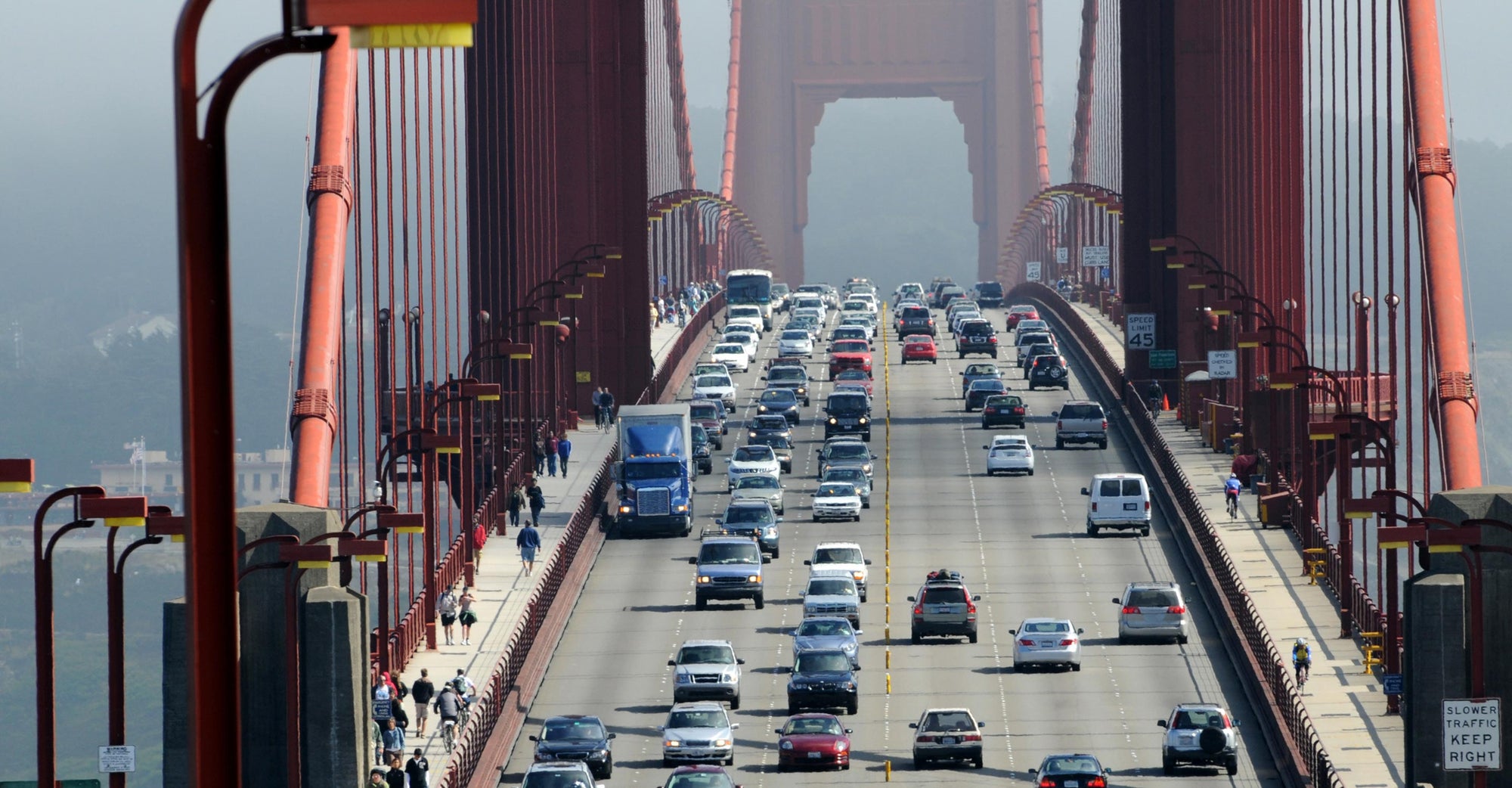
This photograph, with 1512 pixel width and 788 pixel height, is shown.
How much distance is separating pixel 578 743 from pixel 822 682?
684cm

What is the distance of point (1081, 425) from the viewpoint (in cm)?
9162

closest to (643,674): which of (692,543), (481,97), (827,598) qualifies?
(827,598)

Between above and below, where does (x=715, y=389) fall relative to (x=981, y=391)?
above

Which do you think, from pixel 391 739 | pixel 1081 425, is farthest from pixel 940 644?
pixel 1081 425

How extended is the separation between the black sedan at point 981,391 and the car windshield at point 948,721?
5863cm

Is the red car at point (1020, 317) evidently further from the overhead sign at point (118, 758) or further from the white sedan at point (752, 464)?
the overhead sign at point (118, 758)

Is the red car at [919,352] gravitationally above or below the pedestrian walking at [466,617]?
above

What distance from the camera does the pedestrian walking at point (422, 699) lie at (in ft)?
158

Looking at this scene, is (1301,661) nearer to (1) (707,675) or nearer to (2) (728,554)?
(1) (707,675)

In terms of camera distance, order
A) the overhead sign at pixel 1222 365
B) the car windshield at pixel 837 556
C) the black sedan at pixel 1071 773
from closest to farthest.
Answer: the black sedan at pixel 1071 773
the car windshield at pixel 837 556
the overhead sign at pixel 1222 365

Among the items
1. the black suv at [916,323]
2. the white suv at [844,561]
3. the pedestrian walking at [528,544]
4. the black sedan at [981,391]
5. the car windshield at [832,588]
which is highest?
the black suv at [916,323]

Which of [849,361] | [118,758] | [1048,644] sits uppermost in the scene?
[849,361]

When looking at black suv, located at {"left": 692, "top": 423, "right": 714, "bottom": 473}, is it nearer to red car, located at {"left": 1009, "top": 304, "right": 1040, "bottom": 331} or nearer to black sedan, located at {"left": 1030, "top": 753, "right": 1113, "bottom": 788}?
black sedan, located at {"left": 1030, "top": 753, "right": 1113, "bottom": 788}

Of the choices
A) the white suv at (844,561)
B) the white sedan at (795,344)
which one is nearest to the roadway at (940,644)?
the white suv at (844,561)
